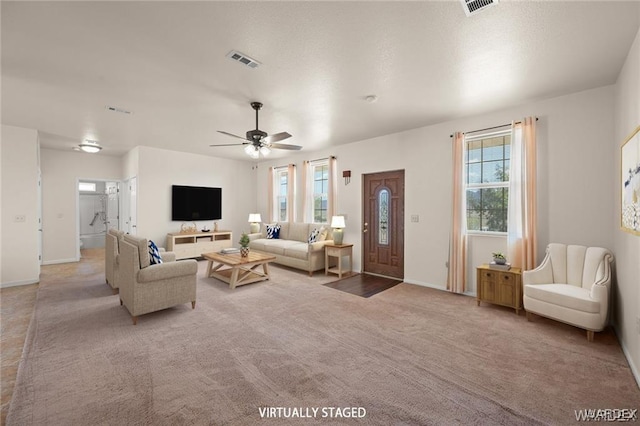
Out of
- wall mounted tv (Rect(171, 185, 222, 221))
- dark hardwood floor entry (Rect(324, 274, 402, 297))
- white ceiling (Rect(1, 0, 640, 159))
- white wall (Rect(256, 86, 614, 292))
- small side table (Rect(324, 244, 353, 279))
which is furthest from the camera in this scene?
wall mounted tv (Rect(171, 185, 222, 221))

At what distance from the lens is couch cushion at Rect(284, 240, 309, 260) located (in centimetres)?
566

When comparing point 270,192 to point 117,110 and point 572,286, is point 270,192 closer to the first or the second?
point 117,110

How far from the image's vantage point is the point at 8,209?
15.5 ft

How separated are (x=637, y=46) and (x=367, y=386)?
11.7ft

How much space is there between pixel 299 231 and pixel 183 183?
332cm

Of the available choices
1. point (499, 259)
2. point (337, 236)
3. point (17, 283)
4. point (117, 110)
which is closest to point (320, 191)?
point (337, 236)

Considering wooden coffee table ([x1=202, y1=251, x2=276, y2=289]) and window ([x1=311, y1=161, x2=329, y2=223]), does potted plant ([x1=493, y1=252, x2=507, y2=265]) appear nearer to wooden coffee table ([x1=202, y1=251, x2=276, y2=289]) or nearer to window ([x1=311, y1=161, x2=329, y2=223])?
wooden coffee table ([x1=202, y1=251, x2=276, y2=289])

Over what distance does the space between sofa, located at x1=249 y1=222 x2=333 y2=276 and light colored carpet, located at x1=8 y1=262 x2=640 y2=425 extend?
1.88 metres

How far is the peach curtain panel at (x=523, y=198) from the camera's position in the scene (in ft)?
12.0

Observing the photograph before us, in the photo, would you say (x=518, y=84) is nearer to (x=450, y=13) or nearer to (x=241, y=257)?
(x=450, y=13)

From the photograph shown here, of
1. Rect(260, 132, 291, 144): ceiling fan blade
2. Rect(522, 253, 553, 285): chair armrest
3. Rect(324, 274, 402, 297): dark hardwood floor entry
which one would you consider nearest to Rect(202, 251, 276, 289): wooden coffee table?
Rect(324, 274, 402, 297): dark hardwood floor entry

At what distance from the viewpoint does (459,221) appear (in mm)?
4375

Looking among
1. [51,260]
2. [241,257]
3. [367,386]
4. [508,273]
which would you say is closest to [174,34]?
[367,386]

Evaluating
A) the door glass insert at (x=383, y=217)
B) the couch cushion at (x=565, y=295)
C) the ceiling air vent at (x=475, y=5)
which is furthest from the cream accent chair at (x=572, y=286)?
the ceiling air vent at (x=475, y=5)
